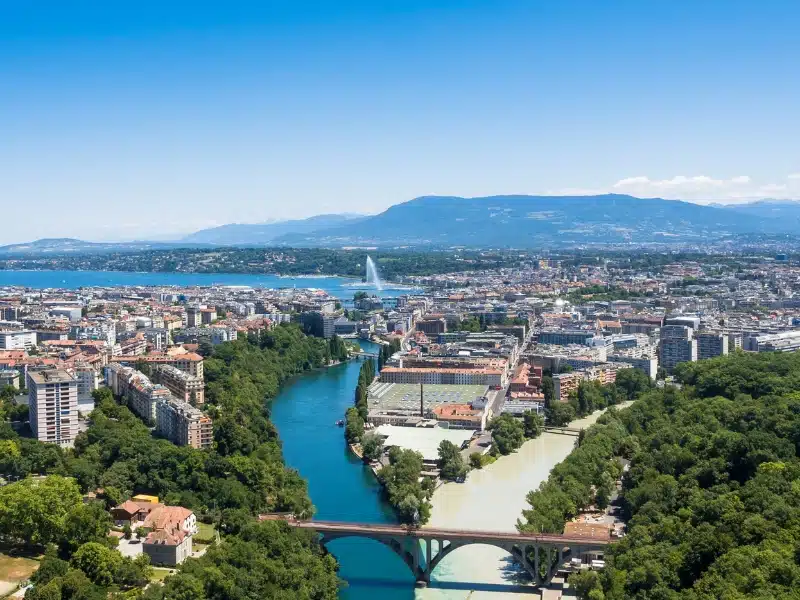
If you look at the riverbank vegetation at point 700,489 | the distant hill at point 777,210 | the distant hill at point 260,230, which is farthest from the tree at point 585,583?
the distant hill at point 260,230

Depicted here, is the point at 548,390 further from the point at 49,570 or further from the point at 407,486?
the point at 49,570

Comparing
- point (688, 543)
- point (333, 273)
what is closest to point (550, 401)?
point (688, 543)

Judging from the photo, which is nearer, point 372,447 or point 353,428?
Result: point 372,447

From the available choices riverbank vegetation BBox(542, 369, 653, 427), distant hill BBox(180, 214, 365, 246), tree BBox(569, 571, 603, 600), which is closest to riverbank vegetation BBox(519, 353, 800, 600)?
tree BBox(569, 571, 603, 600)

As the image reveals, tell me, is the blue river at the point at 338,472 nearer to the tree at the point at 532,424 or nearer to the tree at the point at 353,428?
the tree at the point at 353,428

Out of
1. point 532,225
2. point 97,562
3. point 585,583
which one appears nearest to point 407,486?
point 585,583

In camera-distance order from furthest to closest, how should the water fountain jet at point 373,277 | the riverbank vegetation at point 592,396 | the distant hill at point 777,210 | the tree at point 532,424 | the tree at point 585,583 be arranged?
the distant hill at point 777,210 → the water fountain jet at point 373,277 → the riverbank vegetation at point 592,396 → the tree at point 532,424 → the tree at point 585,583

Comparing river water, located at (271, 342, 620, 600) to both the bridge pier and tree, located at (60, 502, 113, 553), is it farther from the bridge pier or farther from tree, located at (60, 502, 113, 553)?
tree, located at (60, 502, 113, 553)
